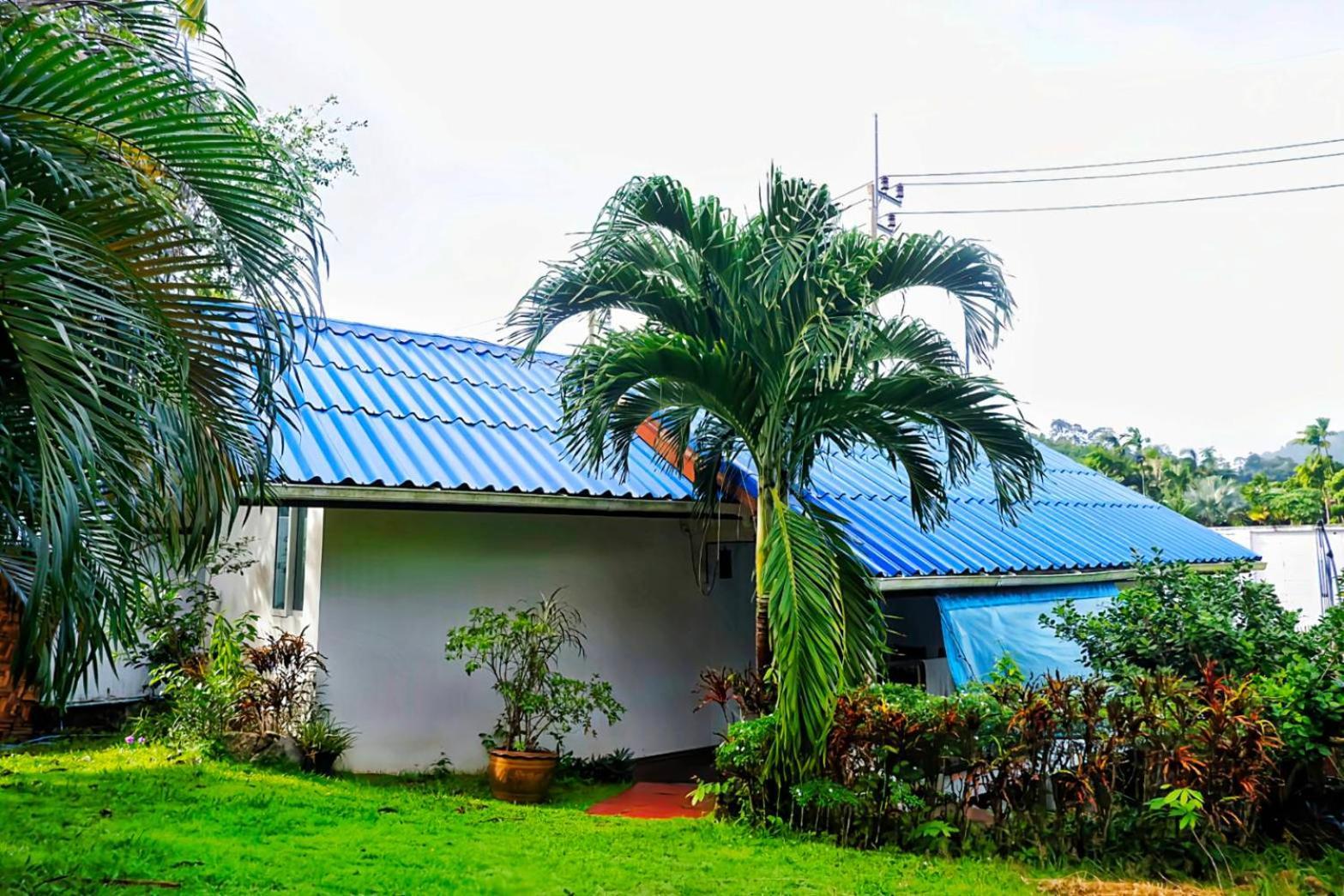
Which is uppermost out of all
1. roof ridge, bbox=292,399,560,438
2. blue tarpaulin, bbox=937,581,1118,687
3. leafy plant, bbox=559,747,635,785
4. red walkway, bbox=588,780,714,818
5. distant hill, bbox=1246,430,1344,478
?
distant hill, bbox=1246,430,1344,478

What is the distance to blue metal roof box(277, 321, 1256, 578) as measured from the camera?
9023 millimetres

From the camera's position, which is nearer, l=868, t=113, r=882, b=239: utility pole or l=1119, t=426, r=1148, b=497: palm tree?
l=868, t=113, r=882, b=239: utility pole

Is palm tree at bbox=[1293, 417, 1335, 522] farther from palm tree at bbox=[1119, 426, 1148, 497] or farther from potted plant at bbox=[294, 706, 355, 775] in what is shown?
potted plant at bbox=[294, 706, 355, 775]

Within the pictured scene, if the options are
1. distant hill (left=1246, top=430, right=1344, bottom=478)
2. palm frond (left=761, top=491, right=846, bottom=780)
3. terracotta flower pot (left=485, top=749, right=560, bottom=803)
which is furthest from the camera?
distant hill (left=1246, top=430, right=1344, bottom=478)

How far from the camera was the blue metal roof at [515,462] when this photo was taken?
9023mm

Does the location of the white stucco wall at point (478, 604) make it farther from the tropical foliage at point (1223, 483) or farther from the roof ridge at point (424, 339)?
the tropical foliage at point (1223, 483)

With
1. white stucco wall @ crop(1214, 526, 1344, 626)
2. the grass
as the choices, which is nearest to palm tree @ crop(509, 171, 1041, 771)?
the grass

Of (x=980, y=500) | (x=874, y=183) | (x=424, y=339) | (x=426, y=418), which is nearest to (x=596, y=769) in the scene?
(x=426, y=418)

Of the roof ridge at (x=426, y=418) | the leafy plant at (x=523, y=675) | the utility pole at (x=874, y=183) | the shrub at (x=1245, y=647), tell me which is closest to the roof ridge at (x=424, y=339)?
the roof ridge at (x=426, y=418)

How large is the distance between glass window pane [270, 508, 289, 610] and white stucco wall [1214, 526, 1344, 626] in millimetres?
21457

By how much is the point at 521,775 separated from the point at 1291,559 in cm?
2225

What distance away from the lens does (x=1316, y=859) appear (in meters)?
6.98

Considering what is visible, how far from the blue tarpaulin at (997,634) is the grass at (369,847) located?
320 centimetres

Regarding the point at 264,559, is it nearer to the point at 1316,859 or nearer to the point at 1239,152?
the point at 1316,859
